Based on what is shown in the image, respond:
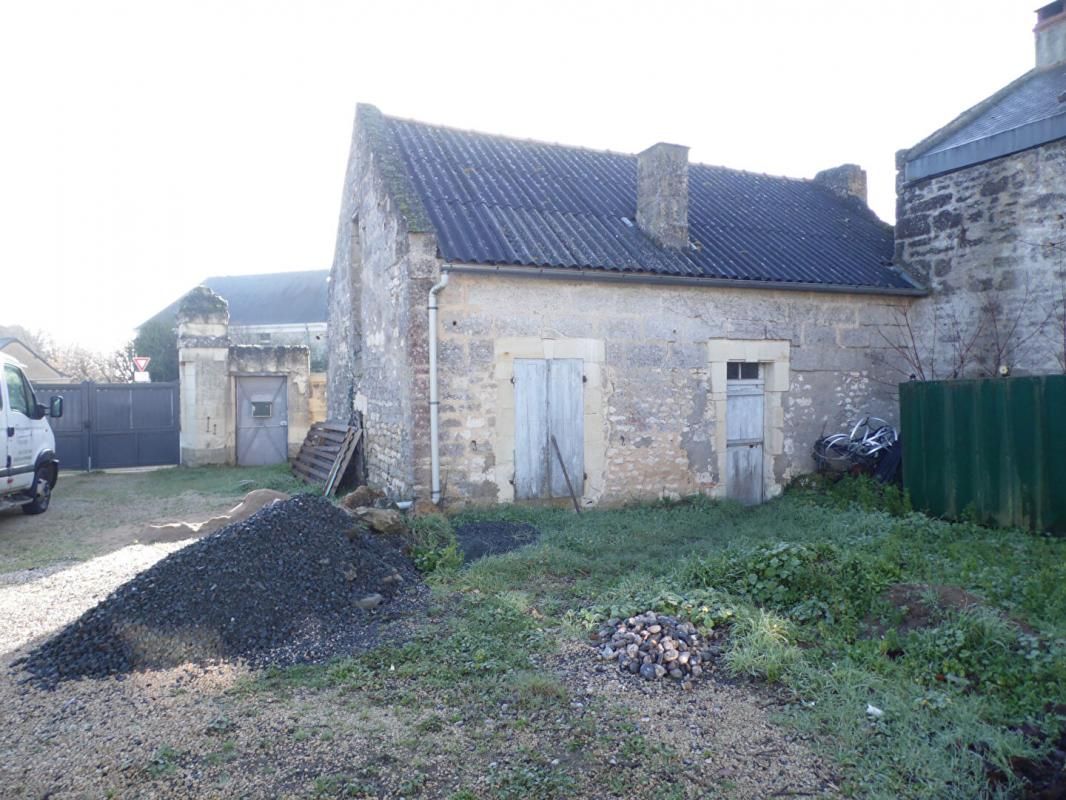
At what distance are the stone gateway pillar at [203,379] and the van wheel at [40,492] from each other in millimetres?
4460

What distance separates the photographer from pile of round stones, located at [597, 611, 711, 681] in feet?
15.1

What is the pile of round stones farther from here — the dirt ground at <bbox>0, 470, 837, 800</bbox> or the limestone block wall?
the limestone block wall

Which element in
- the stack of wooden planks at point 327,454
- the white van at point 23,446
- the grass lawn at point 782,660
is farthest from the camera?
the stack of wooden planks at point 327,454

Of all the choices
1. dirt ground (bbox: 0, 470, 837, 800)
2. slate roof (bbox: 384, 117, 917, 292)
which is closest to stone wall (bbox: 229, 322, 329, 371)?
slate roof (bbox: 384, 117, 917, 292)

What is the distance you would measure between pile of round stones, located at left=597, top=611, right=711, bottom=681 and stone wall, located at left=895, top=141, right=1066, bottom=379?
8.43 meters

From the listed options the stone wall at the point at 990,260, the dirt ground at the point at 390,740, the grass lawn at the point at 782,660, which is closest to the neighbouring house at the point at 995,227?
the stone wall at the point at 990,260

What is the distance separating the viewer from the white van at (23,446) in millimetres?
9312

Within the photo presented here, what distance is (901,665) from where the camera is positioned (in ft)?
14.6

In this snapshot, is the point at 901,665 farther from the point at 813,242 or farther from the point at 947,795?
the point at 813,242

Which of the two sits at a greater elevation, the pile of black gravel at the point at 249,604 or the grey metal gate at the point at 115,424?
the grey metal gate at the point at 115,424

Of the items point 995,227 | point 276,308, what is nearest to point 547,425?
point 995,227

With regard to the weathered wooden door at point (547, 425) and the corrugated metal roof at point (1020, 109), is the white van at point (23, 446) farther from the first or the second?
the corrugated metal roof at point (1020, 109)

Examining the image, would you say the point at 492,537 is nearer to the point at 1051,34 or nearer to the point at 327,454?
the point at 327,454

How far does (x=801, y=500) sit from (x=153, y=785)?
8917 mm
